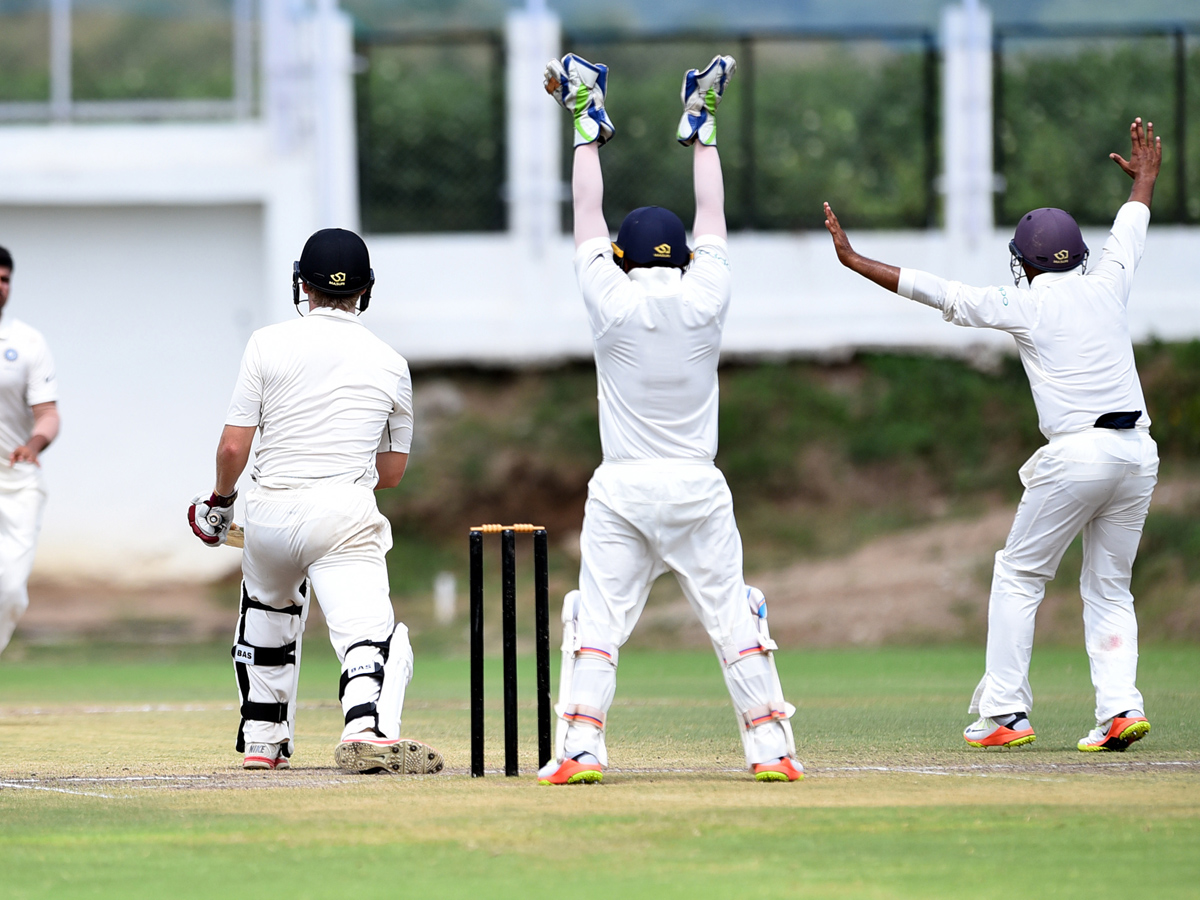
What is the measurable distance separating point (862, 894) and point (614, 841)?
96 centimetres

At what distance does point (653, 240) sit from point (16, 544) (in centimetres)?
477

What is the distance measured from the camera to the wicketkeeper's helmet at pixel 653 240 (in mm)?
6957

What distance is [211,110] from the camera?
71.0 ft

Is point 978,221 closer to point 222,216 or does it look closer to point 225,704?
point 222,216

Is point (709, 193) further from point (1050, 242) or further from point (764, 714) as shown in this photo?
point (764, 714)

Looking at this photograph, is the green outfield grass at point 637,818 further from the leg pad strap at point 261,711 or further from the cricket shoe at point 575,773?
the leg pad strap at point 261,711

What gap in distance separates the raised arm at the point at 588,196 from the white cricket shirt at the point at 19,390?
432 cm

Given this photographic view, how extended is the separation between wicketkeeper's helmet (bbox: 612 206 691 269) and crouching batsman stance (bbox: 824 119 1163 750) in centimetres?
110

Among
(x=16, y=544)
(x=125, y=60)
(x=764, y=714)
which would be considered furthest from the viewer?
(x=125, y=60)

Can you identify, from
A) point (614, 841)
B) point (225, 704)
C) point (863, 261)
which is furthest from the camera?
point (225, 704)

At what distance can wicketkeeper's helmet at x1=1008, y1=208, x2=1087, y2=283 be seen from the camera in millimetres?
8133

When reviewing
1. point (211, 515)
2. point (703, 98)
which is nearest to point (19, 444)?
point (211, 515)

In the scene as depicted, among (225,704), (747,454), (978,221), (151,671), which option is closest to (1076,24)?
(978,221)

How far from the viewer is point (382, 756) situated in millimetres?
7074
